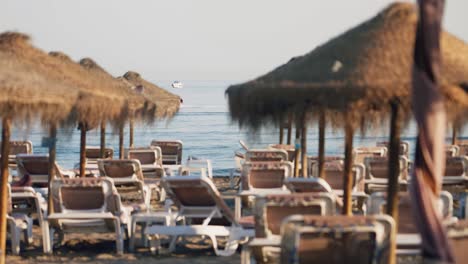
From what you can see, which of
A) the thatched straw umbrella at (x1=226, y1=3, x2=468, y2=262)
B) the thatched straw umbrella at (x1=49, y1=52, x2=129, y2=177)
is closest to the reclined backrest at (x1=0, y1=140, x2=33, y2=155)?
the thatched straw umbrella at (x1=49, y1=52, x2=129, y2=177)

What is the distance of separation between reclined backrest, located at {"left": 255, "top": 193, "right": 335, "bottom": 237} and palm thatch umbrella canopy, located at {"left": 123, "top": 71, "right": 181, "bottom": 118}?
755 cm

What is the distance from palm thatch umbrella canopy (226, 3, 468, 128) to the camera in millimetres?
7266

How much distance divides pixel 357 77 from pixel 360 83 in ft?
0.47

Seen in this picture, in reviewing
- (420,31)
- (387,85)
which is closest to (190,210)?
(387,85)

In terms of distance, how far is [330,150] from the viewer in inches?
1709

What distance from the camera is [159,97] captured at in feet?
65.5

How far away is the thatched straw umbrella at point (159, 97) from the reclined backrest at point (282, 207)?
7252mm

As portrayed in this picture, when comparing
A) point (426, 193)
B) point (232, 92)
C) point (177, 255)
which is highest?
point (232, 92)

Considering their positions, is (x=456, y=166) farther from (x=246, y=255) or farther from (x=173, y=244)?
(x=246, y=255)

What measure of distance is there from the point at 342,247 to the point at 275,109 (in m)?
1.80

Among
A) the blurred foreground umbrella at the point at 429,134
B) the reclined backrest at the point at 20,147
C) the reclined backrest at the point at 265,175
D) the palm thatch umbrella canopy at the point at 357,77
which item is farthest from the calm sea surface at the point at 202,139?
the blurred foreground umbrella at the point at 429,134

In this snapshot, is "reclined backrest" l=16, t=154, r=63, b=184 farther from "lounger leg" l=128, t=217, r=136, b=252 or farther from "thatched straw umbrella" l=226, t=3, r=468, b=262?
"thatched straw umbrella" l=226, t=3, r=468, b=262

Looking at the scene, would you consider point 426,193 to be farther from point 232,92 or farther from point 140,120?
point 140,120

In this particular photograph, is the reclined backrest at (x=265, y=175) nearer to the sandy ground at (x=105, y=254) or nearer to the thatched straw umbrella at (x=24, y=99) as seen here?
the sandy ground at (x=105, y=254)
